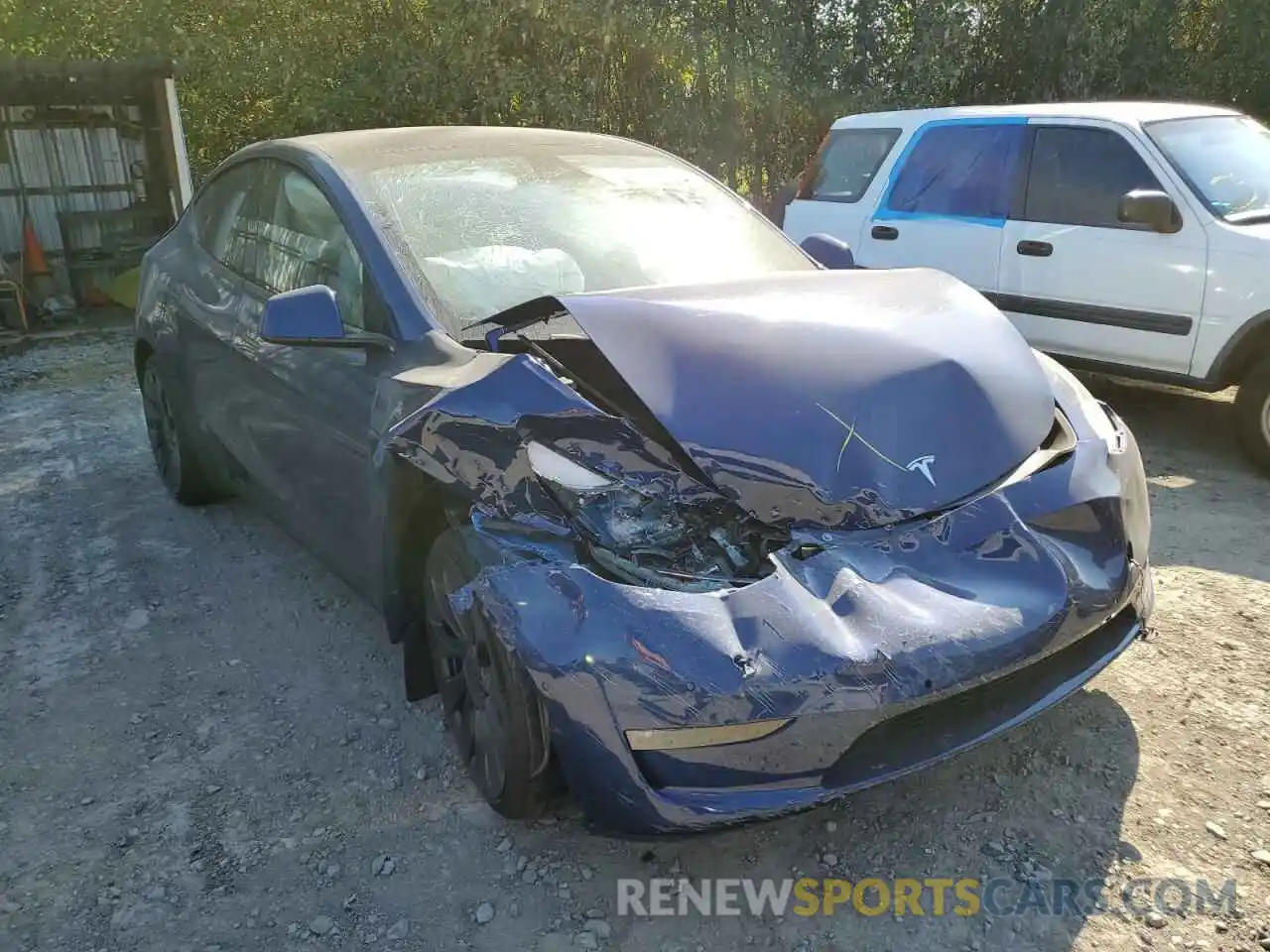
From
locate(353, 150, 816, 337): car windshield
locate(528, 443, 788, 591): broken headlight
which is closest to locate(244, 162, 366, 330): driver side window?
locate(353, 150, 816, 337): car windshield

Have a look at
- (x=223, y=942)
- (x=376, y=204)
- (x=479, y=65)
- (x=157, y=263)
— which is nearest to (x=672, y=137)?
(x=479, y=65)

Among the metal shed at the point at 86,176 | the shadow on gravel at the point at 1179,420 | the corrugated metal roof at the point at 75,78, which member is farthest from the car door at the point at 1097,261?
the metal shed at the point at 86,176

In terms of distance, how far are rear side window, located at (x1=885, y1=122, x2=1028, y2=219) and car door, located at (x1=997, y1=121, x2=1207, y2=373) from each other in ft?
0.53

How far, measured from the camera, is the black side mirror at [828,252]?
3.89 meters

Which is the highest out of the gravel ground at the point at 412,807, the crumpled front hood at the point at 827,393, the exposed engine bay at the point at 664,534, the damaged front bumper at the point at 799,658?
the crumpled front hood at the point at 827,393

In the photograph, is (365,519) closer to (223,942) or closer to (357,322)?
(357,322)

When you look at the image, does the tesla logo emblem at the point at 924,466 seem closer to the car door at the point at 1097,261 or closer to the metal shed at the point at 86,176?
the car door at the point at 1097,261

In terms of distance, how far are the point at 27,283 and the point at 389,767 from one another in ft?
29.7

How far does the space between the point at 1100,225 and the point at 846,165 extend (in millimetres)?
1889

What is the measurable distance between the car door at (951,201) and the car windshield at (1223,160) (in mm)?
813

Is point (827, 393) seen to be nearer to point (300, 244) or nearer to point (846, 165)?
point (300, 244)

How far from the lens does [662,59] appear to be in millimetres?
10180

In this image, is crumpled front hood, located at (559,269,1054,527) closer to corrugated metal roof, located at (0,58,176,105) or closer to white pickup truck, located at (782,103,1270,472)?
white pickup truck, located at (782,103,1270,472)

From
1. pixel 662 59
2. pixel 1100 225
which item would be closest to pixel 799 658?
pixel 1100 225
